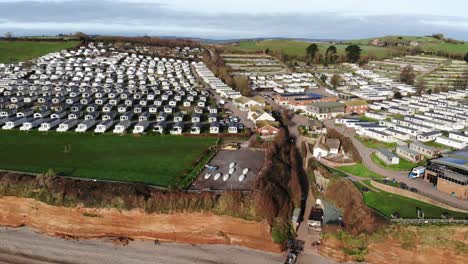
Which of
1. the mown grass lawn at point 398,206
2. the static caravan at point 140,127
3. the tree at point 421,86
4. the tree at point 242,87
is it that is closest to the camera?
the mown grass lawn at point 398,206

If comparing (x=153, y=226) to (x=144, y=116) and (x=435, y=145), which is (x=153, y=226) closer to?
(x=144, y=116)

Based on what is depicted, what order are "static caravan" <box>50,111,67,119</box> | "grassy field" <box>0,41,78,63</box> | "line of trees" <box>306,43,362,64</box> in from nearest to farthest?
"static caravan" <box>50,111,67,119</box>
"grassy field" <box>0,41,78,63</box>
"line of trees" <box>306,43,362,64</box>

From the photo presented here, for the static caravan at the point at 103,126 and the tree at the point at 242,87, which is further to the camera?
the tree at the point at 242,87

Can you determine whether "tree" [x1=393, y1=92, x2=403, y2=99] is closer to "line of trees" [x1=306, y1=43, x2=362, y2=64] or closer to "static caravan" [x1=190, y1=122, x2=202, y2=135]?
"line of trees" [x1=306, y1=43, x2=362, y2=64]

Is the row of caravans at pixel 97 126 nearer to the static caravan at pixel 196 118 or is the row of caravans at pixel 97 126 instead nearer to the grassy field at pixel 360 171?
the static caravan at pixel 196 118

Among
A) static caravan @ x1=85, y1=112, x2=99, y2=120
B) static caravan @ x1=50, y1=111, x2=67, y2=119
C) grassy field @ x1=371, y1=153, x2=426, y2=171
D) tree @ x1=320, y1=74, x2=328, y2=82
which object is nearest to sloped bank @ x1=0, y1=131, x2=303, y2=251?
grassy field @ x1=371, y1=153, x2=426, y2=171

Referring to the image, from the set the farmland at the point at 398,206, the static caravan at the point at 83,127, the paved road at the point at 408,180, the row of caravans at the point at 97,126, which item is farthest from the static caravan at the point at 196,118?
the farmland at the point at 398,206

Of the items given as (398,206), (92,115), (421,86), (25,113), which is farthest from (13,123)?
(421,86)
